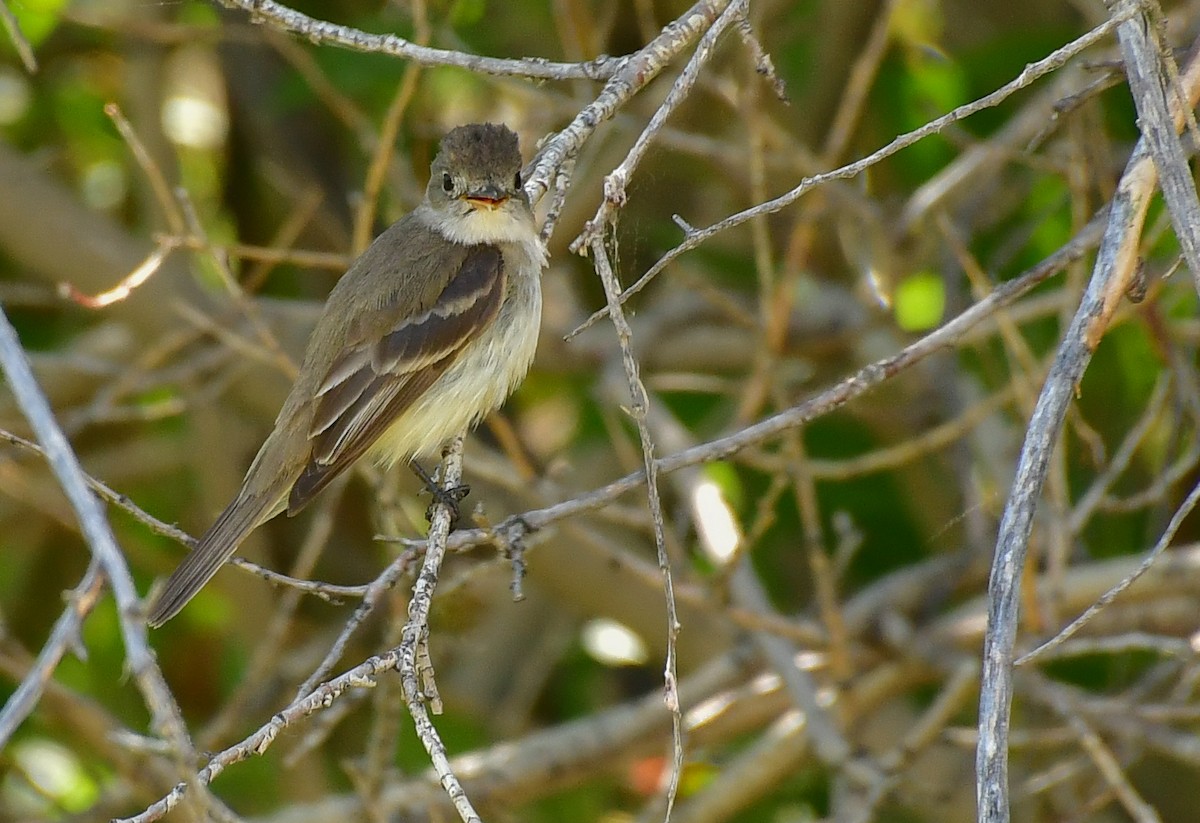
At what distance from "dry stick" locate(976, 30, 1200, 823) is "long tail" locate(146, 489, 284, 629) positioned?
6.78 ft

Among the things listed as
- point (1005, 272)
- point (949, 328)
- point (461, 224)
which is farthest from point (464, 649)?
point (949, 328)

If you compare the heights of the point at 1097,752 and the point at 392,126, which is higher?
the point at 392,126

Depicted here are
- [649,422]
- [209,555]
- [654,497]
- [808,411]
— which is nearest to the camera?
[654,497]

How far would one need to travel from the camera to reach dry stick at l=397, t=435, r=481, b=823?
2162 mm

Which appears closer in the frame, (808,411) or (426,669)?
(426,669)

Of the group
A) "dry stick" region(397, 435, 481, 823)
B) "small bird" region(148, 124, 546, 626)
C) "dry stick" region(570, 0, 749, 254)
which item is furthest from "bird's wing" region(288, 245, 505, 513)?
"dry stick" region(570, 0, 749, 254)

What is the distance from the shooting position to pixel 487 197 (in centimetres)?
426

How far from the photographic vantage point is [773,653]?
4.59m

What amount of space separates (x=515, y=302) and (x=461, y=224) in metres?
0.32

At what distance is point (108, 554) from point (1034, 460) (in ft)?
4.39

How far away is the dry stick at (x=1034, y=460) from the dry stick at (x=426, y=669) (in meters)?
0.70

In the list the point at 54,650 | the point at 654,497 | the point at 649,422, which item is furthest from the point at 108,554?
the point at 649,422

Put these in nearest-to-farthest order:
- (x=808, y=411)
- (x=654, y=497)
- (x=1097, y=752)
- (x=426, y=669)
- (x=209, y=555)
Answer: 1. (x=654, y=497)
2. (x=426, y=669)
3. (x=808, y=411)
4. (x=1097, y=752)
5. (x=209, y=555)

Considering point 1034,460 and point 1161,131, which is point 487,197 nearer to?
point 1161,131
